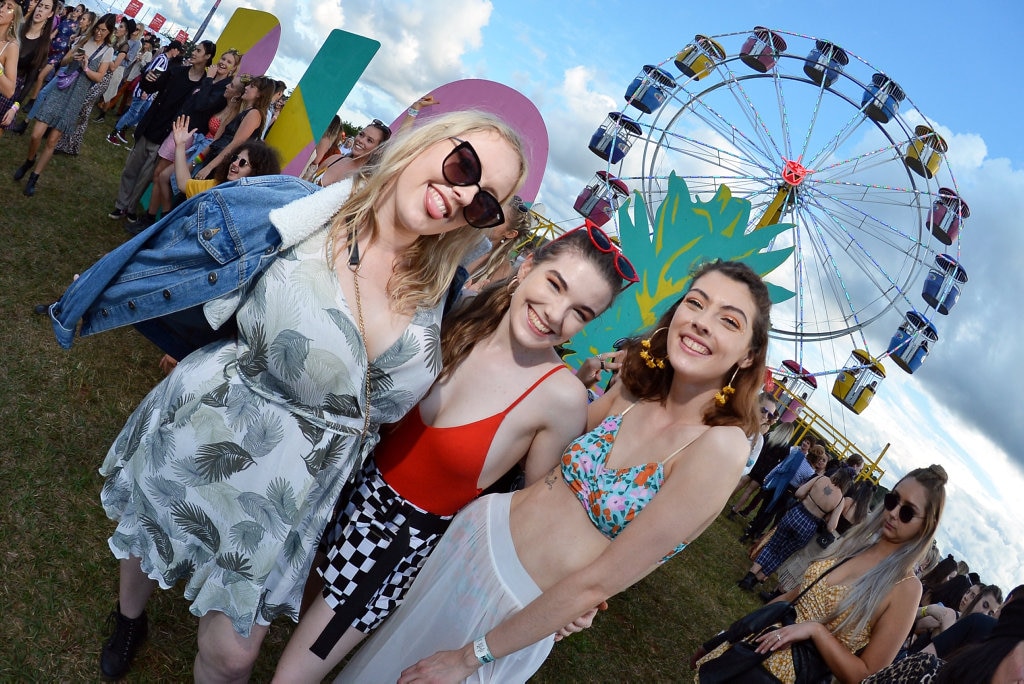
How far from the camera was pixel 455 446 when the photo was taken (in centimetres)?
204

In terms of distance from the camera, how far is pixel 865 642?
2.86 m

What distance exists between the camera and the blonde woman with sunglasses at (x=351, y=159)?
4.93 meters

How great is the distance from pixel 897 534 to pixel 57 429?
4.13 m

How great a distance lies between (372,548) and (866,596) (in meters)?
2.08

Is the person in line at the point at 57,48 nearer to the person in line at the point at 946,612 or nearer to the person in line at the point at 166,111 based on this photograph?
the person in line at the point at 166,111

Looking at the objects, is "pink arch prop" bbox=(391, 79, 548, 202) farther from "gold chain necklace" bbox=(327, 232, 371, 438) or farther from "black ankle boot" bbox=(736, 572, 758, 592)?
"black ankle boot" bbox=(736, 572, 758, 592)

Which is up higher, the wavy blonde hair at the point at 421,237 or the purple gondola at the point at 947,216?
the purple gondola at the point at 947,216

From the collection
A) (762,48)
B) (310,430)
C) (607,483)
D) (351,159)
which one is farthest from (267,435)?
(762,48)

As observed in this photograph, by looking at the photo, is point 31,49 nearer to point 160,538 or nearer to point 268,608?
point 160,538

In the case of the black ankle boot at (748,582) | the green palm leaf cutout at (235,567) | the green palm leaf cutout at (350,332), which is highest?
the green palm leaf cutout at (350,332)

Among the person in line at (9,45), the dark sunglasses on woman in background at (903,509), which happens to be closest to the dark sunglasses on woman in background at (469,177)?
the dark sunglasses on woman in background at (903,509)

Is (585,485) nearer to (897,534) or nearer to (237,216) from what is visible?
(237,216)

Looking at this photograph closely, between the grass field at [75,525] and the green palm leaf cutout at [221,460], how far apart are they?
1.19 m

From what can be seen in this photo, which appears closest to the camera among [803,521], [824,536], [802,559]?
[802,559]
